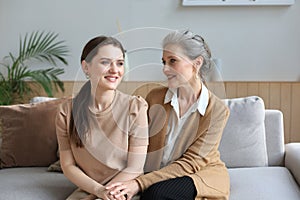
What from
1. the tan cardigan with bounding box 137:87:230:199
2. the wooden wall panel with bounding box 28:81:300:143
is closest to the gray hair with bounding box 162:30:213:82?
the tan cardigan with bounding box 137:87:230:199

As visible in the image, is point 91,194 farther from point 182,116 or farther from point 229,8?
point 229,8

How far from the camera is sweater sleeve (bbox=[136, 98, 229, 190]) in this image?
1.85m

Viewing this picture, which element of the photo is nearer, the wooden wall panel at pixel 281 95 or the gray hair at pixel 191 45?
the gray hair at pixel 191 45

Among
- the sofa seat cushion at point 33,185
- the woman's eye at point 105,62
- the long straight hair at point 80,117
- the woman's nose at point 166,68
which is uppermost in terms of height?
the woman's eye at point 105,62

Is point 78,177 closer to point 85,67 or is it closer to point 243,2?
point 85,67

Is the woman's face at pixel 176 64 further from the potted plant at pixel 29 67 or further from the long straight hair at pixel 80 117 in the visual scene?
the potted plant at pixel 29 67

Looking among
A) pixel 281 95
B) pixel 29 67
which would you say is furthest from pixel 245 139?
pixel 29 67

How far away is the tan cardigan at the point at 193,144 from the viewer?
1.86 meters

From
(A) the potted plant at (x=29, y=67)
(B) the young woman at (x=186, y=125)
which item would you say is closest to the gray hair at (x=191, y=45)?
(B) the young woman at (x=186, y=125)

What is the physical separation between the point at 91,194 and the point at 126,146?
0.21m

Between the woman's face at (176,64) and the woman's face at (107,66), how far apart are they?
164 millimetres

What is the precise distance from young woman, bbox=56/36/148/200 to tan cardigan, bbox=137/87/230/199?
0.08 meters

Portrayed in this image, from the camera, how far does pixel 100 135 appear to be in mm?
1817

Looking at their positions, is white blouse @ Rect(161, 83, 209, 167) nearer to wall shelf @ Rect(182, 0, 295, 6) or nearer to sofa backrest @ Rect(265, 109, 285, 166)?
sofa backrest @ Rect(265, 109, 285, 166)
